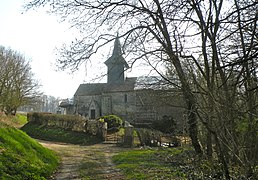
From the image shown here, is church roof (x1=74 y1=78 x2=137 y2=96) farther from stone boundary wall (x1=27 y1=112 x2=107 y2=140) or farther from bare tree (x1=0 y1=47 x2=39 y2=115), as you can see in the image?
stone boundary wall (x1=27 y1=112 x2=107 y2=140)

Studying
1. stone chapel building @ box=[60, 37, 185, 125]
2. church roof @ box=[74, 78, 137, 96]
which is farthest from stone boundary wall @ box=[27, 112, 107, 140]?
church roof @ box=[74, 78, 137, 96]

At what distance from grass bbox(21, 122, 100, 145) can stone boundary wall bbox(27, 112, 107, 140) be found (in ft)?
1.80

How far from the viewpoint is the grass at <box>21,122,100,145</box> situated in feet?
73.1

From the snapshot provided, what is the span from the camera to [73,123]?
24875 millimetres

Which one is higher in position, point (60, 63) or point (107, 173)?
point (60, 63)

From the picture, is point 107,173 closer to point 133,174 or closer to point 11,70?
point 133,174

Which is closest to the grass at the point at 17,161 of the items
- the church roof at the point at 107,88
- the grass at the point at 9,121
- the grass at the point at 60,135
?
the grass at the point at 9,121

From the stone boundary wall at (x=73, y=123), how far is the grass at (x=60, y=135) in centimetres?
55

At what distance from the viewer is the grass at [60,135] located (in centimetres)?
2228

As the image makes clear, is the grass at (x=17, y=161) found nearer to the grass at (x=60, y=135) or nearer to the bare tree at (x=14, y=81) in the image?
the grass at (x=60, y=135)

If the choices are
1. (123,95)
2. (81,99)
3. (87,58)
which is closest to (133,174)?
(87,58)

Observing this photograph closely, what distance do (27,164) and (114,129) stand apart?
66.0ft

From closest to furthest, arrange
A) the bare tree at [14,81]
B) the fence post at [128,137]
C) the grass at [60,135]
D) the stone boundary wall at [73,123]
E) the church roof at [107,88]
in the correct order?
the fence post at [128,137] < the grass at [60,135] < the stone boundary wall at [73,123] < the bare tree at [14,81] < the church roof at [107,88]

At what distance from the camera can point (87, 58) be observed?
1050 cm
